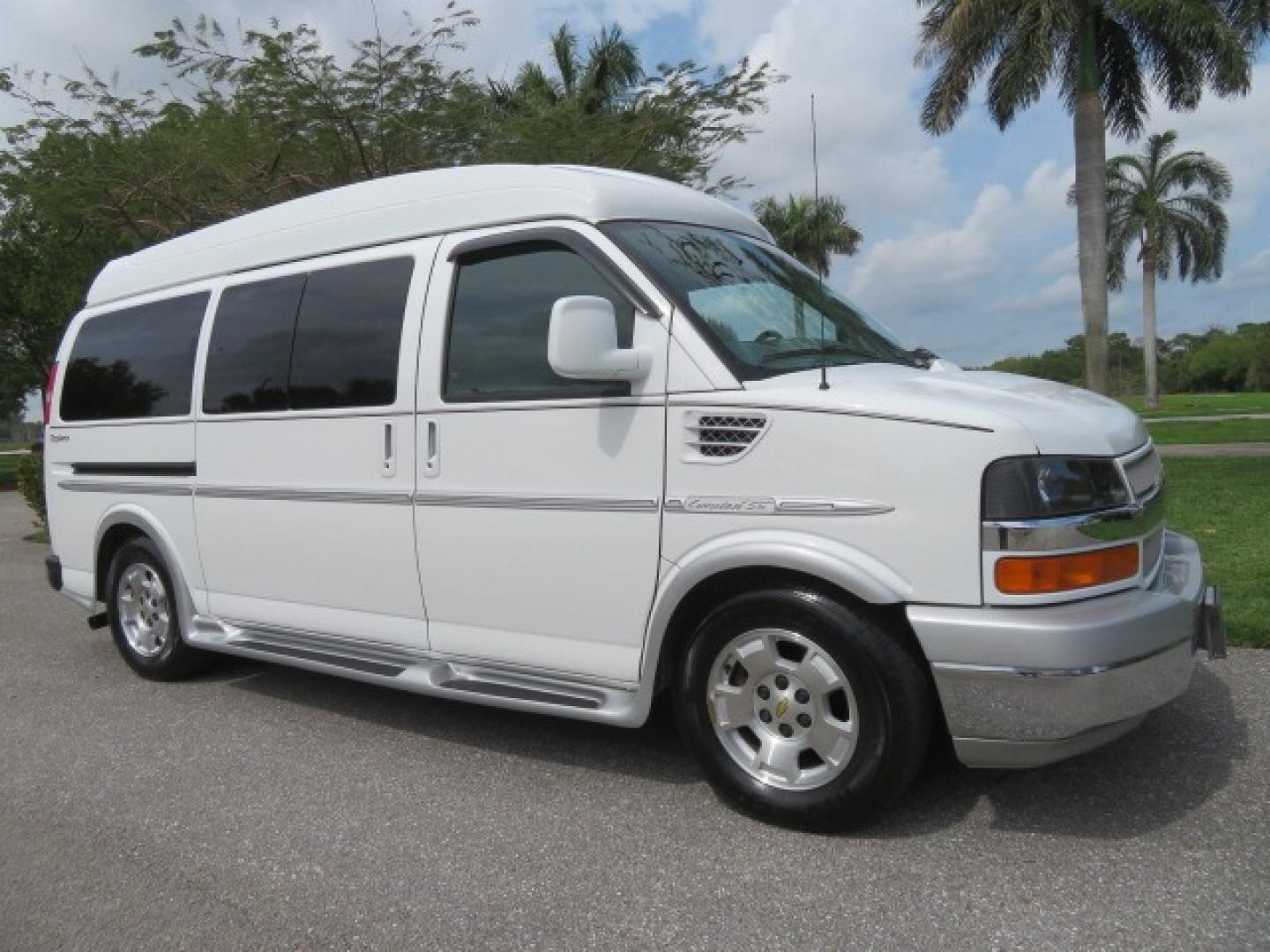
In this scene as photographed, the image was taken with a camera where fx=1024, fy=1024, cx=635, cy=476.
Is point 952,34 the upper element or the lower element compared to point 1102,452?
upper

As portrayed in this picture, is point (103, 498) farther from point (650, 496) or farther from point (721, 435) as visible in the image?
point (721, 435)

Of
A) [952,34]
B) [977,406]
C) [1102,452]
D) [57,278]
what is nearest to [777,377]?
[977,406]

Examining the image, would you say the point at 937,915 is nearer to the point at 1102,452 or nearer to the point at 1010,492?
the point at 1010,492

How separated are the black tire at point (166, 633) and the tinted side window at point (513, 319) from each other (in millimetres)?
2471

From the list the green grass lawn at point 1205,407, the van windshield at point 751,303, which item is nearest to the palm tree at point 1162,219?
the green grass lawn at point 1205,407

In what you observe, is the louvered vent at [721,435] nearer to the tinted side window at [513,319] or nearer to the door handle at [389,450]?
the tinted side window at [513,319]

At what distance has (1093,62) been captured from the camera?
18.9 m

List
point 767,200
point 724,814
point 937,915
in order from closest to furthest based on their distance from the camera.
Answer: point 937,915 < point 724,814 < point 767,200

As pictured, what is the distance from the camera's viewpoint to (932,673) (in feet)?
10.1

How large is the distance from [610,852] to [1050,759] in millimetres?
1397

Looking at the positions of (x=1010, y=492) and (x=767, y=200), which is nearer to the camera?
(x=1010, y=492)

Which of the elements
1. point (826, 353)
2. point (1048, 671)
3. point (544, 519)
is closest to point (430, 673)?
point (544, 519)

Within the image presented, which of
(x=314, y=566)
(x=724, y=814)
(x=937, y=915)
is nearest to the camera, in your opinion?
(x=937, y=915)

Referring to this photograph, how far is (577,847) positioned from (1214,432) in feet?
78.5
